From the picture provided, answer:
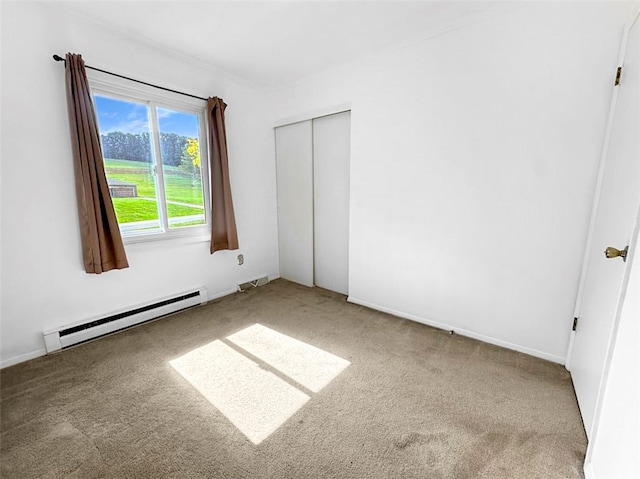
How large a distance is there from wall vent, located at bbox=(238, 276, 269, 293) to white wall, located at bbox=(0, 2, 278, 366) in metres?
0.90

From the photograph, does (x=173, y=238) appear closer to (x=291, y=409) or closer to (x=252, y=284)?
(x=252, y=284)

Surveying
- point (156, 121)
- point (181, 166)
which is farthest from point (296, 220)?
point (156, 121)

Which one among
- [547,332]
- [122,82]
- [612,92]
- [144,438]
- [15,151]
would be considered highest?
[122,82]

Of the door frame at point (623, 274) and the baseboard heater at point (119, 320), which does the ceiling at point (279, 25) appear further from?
the baseboard heater at point (119, 320)

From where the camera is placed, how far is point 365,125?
273cm

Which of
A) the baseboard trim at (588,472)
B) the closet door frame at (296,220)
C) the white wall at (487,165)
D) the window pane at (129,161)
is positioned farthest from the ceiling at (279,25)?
the baseboard trim at (588,472)

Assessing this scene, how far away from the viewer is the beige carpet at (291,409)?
129cm

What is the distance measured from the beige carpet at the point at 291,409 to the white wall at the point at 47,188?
34 cm

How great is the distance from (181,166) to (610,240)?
3383 millimetres

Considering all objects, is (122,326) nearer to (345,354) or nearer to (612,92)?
(345,354)

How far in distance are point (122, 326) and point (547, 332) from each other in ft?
11.4

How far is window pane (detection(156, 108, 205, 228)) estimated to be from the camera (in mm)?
2752

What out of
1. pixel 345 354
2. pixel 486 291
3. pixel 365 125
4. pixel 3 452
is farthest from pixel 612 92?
pixel 3 452

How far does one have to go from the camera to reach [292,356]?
83.6 inches
